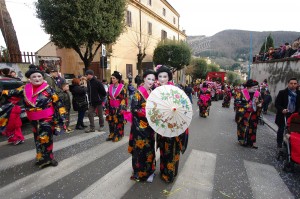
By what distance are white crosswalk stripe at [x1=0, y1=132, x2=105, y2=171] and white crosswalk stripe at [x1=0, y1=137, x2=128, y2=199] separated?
73 centimetres

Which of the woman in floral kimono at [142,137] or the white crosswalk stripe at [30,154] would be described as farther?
the white crosswalk stripe at [30,154]

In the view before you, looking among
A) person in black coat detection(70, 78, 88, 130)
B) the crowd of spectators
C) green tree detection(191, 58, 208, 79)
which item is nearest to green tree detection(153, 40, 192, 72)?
the crowd of spectators

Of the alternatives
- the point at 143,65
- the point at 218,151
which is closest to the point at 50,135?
the point at 218,151

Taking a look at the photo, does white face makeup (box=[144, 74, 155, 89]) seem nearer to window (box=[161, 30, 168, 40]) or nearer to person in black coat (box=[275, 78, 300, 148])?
person in black coat (box=[275, 78, 300, 148])

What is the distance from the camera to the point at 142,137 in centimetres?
336

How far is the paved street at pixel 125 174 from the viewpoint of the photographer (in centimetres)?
315

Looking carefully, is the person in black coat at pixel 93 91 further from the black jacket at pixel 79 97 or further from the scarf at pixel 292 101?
the scarf at pixel 292 101

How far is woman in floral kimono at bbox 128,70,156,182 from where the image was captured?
3355mm

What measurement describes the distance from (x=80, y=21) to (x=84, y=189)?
10.1 meters

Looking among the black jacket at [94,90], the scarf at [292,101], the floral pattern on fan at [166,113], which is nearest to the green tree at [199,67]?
the scarf at [292,101]

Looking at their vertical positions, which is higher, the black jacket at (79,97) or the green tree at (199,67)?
the green tree at (199,67)

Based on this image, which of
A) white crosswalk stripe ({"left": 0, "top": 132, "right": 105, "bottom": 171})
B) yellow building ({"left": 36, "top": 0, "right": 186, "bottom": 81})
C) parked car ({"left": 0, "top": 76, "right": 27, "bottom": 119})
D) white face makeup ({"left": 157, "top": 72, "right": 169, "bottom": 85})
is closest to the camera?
white face makeup ({"left": 157, "top": 72, "right": 169, "bottom": 85})

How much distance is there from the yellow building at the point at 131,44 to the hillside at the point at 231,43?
89.9 metres

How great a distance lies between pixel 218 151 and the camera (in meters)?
5.16
